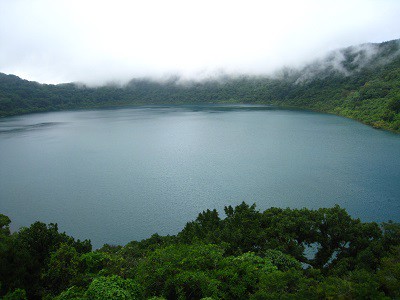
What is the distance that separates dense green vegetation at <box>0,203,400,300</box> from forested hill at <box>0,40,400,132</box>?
50.1 meters

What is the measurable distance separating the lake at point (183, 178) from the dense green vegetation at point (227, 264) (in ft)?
25.3

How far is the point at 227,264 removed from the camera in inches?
452

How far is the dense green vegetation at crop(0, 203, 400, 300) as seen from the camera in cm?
914

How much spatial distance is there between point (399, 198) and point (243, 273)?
22627 mm

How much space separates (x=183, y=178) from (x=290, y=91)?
108 m

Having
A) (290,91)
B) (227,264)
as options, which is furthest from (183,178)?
(290,91)

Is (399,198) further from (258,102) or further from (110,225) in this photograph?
(258,102)

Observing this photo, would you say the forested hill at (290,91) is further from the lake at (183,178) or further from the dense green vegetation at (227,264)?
the dense green vegetation at (227,264)

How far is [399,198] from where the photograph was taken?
2642 centimetres

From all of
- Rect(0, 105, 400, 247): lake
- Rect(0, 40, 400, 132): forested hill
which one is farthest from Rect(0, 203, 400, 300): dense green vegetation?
Rect(0, 40, 400, 132): forested hill

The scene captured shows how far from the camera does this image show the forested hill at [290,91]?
78.3 metres

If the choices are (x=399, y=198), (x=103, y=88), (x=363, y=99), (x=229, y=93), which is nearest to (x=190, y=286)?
(x=399, y=198)

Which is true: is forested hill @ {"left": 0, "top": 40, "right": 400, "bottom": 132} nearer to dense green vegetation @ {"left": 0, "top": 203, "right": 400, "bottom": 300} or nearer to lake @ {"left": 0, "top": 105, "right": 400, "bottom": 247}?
lake @ {"left": 0, "top": 105, "right": 400, "bottom": 247}

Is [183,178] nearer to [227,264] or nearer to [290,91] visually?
[227,264]
